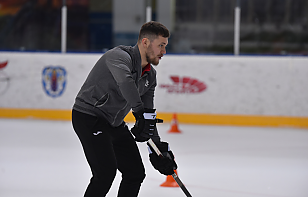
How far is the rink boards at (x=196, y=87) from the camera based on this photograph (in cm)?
671

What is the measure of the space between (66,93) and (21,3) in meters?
2.12

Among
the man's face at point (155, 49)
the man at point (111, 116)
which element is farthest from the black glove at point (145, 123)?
the man's face at point (155, 49)

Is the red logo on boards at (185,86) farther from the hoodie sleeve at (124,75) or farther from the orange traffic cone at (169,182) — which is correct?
the hoodie sleeve at (124,75)

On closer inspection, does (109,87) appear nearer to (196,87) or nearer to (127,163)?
(127,163)

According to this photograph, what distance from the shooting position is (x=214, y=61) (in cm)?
691

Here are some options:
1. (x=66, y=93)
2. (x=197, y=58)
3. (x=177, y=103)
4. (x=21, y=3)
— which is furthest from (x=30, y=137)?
(x=21, y=3)

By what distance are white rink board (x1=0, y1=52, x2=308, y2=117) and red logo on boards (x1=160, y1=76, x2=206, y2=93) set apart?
34 millimetres

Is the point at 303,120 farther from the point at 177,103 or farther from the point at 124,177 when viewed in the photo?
the point at 124,177

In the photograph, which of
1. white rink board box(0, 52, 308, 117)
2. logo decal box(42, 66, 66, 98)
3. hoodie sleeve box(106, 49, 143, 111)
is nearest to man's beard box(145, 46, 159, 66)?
hoodie sleeve box(106, 49, 143, 111)

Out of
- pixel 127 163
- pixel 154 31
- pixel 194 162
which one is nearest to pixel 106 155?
pixel 127 163

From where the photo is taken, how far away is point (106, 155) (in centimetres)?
213

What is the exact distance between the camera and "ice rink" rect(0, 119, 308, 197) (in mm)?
3266

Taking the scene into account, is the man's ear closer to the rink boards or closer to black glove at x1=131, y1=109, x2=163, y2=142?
black glove at x1=131, y1=109, x2=163, y2=142

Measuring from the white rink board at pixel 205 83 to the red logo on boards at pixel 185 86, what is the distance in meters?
0.03
